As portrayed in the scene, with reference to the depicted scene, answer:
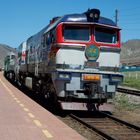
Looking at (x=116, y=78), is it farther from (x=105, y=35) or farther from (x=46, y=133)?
(x=46, y=133)

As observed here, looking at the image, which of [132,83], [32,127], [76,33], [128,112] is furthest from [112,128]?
[132,83]

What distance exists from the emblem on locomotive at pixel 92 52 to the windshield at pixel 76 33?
0.41 m

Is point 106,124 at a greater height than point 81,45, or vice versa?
point 81,45

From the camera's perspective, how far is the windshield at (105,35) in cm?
1666

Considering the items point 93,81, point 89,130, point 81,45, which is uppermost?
point 81,45

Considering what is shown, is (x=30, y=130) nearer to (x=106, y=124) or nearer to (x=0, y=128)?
(x=0, y=128)

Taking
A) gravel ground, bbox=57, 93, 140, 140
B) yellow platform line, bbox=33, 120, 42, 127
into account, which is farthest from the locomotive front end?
yellow platform line, bbox=33, 120, 42, 127

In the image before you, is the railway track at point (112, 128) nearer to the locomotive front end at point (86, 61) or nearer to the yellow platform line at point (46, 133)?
the locomotive front end at point (86, 61)

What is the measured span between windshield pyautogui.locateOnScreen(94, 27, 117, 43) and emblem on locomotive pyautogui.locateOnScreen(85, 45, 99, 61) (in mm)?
468

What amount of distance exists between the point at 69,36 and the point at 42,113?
2840mm

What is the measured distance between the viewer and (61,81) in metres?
16.0

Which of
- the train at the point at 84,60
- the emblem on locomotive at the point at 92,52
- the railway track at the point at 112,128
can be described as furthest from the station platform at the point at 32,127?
the emblem on locomotive at the point at 92,52

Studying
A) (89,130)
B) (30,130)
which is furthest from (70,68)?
(30,130)

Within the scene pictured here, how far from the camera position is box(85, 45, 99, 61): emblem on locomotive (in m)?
16.1
